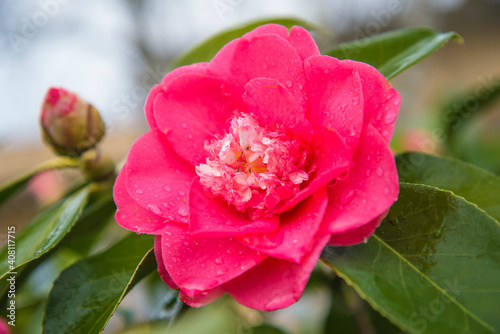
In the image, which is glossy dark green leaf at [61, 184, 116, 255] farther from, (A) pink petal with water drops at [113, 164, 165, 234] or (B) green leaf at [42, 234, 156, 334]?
(A) pink petal with water drops at [113, 164, 165, 234]

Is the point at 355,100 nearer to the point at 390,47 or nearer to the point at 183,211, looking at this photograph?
the point at 183,211

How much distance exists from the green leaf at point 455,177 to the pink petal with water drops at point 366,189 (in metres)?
0.27

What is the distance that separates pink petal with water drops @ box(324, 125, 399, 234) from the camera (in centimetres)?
48

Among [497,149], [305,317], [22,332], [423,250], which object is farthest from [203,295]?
[497,149]

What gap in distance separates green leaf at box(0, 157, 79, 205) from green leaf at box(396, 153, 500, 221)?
0.72m

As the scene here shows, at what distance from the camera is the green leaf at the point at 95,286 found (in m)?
0.66

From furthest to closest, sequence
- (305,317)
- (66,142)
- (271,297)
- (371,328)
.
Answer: (305,317) < (371,328) < (66,142) < (271,297)

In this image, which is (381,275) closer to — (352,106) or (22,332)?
(352,106)

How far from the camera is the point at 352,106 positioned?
53cm

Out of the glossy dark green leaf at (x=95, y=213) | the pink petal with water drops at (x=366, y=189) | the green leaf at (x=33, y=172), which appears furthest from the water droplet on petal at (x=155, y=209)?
the green leaf at (x=33, y=172)

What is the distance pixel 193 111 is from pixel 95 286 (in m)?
0.35

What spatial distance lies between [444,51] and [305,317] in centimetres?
540

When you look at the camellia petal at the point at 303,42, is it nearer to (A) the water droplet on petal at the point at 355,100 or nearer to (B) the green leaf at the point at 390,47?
(A) the water droplet on petal at the point at 355,100

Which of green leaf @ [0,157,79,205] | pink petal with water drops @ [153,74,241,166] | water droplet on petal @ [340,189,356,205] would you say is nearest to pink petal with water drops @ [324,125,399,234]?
water droplet on petal @ [340,189,356,205]
